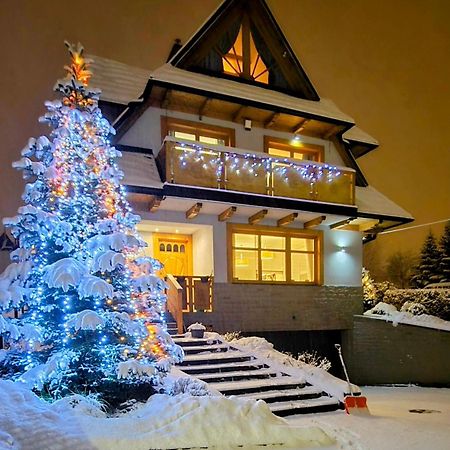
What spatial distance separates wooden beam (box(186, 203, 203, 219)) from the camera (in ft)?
42.5

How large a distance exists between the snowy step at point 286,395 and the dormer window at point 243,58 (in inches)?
417

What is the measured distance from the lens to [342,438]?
643 centimetres

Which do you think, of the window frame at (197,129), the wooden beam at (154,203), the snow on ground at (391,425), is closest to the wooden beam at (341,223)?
the window frame at (197,129)

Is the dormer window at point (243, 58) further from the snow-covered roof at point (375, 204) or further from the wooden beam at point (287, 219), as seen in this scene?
the snow-covered roof at point (375, 204)

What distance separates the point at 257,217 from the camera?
558 inches

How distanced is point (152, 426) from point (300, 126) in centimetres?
1194


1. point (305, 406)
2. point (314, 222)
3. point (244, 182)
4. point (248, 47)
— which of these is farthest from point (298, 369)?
point (248, 47)

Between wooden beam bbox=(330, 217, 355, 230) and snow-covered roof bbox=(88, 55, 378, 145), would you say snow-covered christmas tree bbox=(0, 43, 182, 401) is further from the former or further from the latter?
wooden beam bbox=(330, 217, 355, 230)

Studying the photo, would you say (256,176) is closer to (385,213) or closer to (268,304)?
(268,304)

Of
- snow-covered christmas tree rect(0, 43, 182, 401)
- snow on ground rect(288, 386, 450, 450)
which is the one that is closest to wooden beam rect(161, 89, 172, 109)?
snow-covered christmas tree rect(0, 43, 182, 401)

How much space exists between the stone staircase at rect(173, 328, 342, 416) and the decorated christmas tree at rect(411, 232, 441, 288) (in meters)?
30.2

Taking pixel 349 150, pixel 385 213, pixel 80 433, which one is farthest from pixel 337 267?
pixel 80 433

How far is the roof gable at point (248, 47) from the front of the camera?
1455 cm

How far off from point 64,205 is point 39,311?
1.85 m
